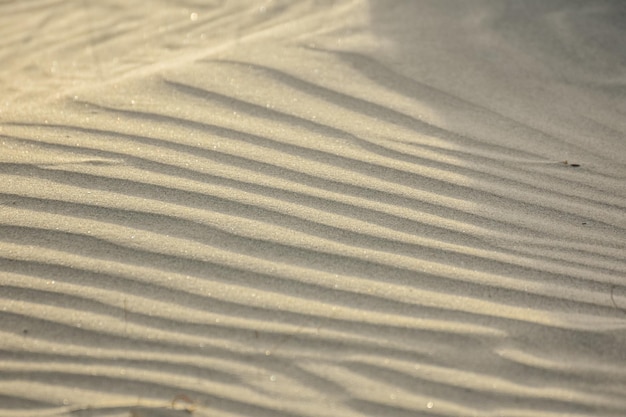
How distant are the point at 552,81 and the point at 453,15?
2.50 feet

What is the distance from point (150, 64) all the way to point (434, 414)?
231cm

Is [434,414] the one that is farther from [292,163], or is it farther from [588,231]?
[292,163]

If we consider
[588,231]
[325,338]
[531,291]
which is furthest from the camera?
[588,231]

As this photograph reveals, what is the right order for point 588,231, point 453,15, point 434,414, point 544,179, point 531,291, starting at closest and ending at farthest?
point 434,414 < point 531,291 < point 588,231 < point 544,179 < point 453,15

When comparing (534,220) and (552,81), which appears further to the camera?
(552,81)

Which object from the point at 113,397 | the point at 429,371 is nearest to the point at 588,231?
the point at 429,371

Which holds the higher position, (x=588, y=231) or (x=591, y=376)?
(x=588, y=231)

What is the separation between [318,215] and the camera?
243 cm

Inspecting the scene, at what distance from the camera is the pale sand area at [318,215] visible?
2002 mm

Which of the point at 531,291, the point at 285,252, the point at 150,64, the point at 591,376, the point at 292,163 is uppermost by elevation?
the point at 150,64

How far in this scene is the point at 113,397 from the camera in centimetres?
195

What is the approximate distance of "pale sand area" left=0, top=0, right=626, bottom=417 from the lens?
6.57ft

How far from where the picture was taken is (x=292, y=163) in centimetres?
264

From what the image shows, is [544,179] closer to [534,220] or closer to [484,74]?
[534,220]
